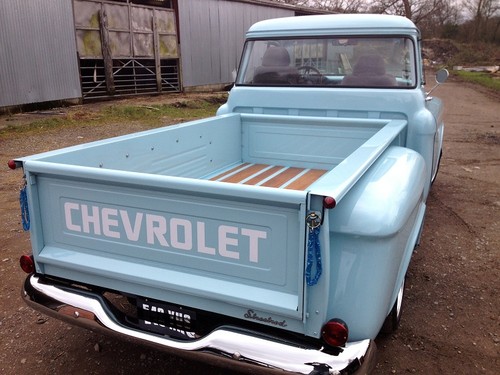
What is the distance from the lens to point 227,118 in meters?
4.13

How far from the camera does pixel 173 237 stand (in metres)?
2.17

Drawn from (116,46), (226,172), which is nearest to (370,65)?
(226,172)

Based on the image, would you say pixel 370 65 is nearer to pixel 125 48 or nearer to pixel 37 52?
pixel 37 52

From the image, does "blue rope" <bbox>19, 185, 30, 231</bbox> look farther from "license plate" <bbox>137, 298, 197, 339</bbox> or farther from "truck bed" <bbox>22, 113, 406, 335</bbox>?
"license plate" <bbox>137, 298, 197, 339</bbox>

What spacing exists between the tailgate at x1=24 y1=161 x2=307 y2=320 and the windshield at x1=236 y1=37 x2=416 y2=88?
8.97ft

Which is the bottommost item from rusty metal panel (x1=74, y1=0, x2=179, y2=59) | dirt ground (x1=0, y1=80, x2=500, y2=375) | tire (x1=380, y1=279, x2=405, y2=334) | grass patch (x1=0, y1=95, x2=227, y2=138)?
dirt ground (x1=0, y1=80, x2=500, y2=375)

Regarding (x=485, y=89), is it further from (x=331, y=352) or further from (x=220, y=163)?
(x=331, y=352)

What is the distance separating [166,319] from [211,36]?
1600 centimetres

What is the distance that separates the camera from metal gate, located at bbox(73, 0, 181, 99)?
1306 cm

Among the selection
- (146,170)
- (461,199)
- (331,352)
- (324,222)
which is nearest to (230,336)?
(331,352)

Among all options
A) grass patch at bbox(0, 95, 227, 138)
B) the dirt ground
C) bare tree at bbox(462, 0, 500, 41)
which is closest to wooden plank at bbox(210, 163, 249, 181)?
the dirt ground

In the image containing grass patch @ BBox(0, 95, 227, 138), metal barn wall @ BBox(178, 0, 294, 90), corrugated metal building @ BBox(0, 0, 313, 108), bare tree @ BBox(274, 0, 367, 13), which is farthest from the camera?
bare tree @ BBox(274, 0, 367, 13)

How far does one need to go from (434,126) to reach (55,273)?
302cm

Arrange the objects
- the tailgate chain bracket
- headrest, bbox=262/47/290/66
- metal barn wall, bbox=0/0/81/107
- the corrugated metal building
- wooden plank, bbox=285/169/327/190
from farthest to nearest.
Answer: the corrugated metal building < metal barn wall, bbox=0/0/81/107 < headrest, bbox=262/47/290/66 < wooden plank, bbox=285/169/327/190 < the tailgate chain bracket
